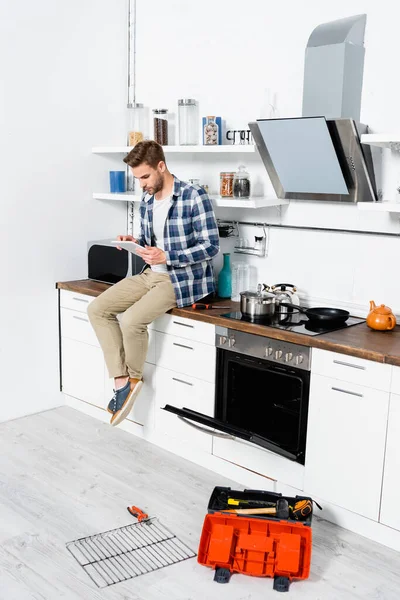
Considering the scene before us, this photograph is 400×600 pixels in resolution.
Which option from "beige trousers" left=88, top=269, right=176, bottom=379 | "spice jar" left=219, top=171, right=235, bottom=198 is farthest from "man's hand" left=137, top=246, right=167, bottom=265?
"spice jar" left=219, top=171, right=235, bottom=198

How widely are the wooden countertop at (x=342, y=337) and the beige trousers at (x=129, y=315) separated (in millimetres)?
127

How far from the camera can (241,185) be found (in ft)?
11.6

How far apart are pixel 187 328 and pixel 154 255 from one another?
16.3 inches

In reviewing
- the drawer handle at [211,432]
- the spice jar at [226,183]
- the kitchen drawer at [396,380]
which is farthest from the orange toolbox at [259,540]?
the spice jar at [226,183]

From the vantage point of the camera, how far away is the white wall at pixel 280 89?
308 cm

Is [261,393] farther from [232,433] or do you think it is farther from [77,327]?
[77,327]

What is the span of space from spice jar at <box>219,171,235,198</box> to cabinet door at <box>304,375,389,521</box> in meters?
1.26

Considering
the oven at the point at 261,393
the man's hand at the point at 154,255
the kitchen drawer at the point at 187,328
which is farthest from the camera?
the man's hand at the point at 154,255

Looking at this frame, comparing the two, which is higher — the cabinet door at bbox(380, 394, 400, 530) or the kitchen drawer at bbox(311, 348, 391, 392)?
the kitchen drawer at bbox(311, 348, 391, 392)

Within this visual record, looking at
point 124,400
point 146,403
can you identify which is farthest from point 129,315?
point 146,403

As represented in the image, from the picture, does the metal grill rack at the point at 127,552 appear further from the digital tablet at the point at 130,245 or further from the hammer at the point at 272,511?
the digital tablet at the point at 130,245

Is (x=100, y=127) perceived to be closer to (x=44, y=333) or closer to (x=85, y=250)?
(x=85, y=250)

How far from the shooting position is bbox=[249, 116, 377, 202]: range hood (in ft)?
9.80

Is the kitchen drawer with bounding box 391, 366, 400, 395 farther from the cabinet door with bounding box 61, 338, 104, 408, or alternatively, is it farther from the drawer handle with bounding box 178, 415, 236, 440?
the cabinet door with bounding box 61, 338, 104, 408
